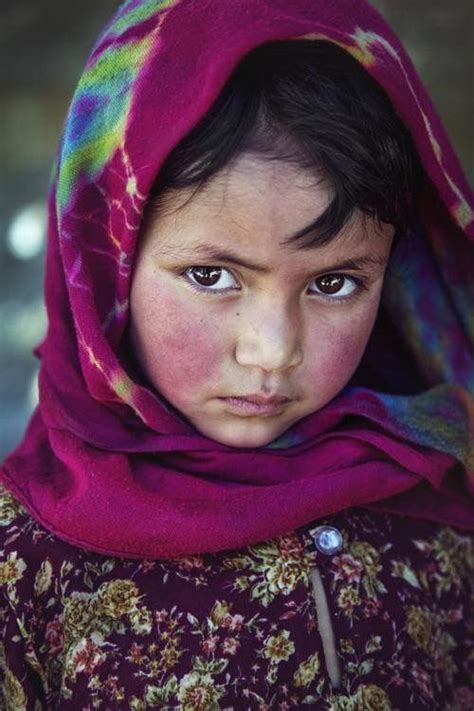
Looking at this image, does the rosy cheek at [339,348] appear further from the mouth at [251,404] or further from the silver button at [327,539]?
the silver button at [327,539]

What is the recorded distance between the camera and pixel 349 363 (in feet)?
4.69

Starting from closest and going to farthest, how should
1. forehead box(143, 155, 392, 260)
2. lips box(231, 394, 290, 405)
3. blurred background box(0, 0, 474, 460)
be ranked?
forehead box(143, 155, 392, 260) → lips box(231, 394, 290, 405) → blurred background box(0, 0, 474, 460)

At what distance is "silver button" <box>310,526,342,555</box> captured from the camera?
1.44 metres

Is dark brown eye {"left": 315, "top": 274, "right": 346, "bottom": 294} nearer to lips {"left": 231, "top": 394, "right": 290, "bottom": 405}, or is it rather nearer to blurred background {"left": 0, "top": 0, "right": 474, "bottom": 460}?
lips {"left": 231, "top": 394, "right": 290, "bottom": 405}

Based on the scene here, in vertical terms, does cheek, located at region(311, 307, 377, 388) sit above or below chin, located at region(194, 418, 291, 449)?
above

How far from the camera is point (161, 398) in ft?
4.78

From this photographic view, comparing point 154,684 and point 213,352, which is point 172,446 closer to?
point 213,352

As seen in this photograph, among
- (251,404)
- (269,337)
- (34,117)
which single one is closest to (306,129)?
(269,337)

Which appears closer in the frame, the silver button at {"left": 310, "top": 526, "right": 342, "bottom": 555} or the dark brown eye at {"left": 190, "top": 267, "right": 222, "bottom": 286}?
the dark brown eye at {"left": 190, "top": 267, "right": 222, "bottom": 286}

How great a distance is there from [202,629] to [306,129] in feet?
2.09

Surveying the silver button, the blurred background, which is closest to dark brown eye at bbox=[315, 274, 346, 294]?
the silver button

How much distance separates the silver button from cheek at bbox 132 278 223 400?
27 cm

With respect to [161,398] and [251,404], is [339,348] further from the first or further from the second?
[161,398]

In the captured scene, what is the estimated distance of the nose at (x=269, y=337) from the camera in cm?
131
